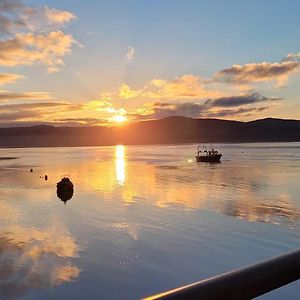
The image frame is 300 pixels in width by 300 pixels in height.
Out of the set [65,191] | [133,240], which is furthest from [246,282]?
[65,191]

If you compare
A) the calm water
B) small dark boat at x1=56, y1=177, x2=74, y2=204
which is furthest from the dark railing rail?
small dark boat at x1=56, y1=177, x2=74, y2=204

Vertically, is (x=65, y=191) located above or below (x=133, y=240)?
above

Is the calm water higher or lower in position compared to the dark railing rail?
lower

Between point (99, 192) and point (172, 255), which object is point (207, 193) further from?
point (172, 255)

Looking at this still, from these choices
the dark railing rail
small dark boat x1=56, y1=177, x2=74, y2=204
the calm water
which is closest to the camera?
the dark railing rail

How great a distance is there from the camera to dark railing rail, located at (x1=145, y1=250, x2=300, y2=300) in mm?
1481

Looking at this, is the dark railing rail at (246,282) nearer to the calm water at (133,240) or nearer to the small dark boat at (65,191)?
the calm water at (133,240)

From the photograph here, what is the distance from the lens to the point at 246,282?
1.68 metres

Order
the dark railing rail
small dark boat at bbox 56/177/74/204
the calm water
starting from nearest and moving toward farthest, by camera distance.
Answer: the dark railing rail → the calm water → small dark boat at bbox 56/177/74/204

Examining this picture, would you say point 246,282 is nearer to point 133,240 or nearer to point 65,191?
point 133,240

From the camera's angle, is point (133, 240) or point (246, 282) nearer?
point (246, 282)

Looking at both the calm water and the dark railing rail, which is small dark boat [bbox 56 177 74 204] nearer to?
the calm water

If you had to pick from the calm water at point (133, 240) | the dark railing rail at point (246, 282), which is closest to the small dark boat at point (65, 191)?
the calm water at point (133, 240)

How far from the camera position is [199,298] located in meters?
1.49
